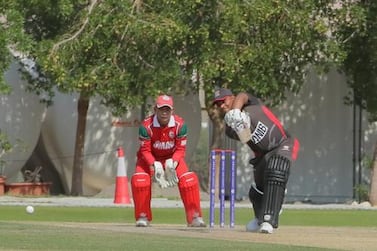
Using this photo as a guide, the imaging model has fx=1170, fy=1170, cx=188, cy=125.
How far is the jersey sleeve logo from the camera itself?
14.1m

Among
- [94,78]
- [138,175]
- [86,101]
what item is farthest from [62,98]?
[138,175]

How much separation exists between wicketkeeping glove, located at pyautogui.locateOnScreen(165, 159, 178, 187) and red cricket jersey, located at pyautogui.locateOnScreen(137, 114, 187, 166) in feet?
0.27

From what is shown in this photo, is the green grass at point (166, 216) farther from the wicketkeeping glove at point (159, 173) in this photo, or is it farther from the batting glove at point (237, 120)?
the batting glove at point (237, 120)

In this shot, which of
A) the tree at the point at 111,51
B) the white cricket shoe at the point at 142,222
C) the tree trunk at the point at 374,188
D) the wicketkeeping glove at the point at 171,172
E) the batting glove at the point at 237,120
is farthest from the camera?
the tree trunk at the point at 374,188

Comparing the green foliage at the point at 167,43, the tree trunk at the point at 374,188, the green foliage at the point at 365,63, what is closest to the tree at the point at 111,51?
the green foliage at the point at 167,43

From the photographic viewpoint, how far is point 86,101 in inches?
1253

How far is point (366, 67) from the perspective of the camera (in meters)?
30.8

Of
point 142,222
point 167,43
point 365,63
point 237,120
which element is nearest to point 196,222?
point 142,222

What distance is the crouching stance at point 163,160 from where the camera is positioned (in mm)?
15203

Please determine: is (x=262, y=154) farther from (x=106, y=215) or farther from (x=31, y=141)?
(x=31, y=141)

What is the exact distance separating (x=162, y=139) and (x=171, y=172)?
20.5 inches

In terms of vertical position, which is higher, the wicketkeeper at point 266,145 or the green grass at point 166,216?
the wicketkeeper at point 266,145

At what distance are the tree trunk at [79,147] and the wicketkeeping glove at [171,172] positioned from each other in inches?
644

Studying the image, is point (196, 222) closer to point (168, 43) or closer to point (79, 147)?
point (168, 43)
